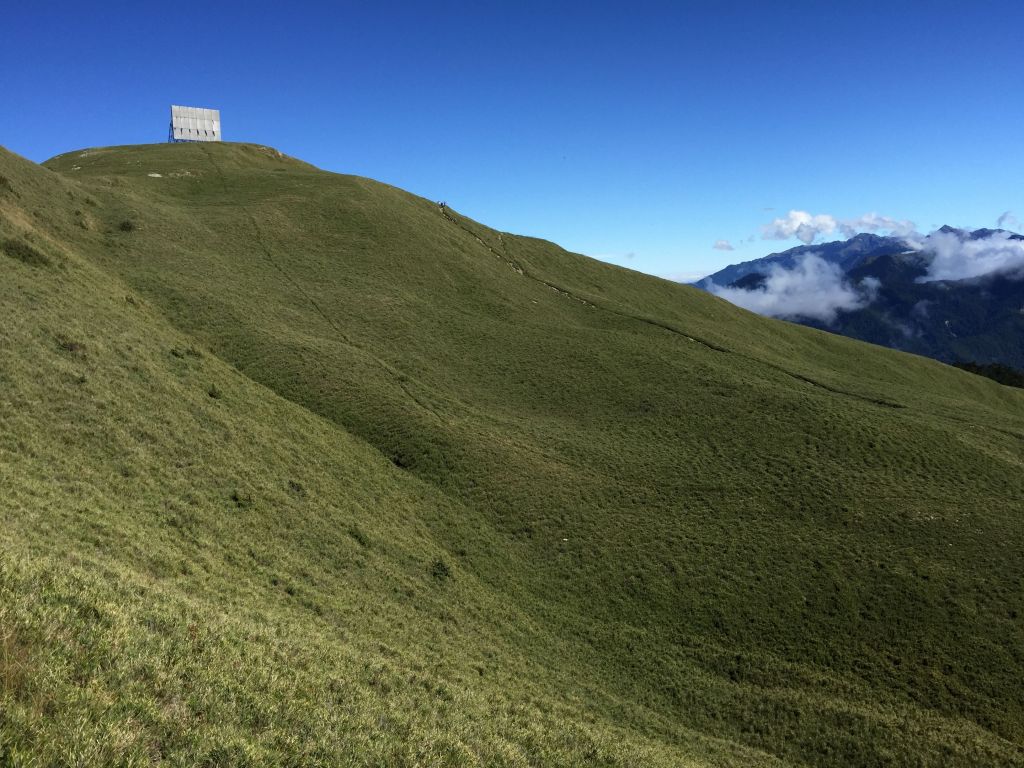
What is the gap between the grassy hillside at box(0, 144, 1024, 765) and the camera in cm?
1273

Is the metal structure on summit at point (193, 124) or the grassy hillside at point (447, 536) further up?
the metal structure on summit at point (193, 124)

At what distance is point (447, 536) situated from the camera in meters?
33.0

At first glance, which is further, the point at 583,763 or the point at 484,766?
the point at 583,763

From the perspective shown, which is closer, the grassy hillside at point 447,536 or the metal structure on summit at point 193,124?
the grassy hillside at point 447,536

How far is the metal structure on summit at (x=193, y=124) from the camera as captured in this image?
151 m

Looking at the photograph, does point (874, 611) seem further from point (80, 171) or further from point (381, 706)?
point (80, 171)

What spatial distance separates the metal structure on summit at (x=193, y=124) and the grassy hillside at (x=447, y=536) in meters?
105

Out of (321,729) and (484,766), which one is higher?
(321,729)

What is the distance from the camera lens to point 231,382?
38.0 metres

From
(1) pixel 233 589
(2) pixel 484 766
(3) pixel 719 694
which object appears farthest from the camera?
(3) pixel 719 694

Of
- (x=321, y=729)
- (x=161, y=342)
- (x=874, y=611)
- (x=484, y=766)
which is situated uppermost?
(x=161, y=342)

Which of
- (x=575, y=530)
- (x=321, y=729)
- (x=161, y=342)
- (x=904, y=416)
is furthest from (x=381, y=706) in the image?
(x=904, y=416)

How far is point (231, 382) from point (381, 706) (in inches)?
1167

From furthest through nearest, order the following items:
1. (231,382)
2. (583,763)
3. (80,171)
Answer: (80,171), (231,382), (583,763)
